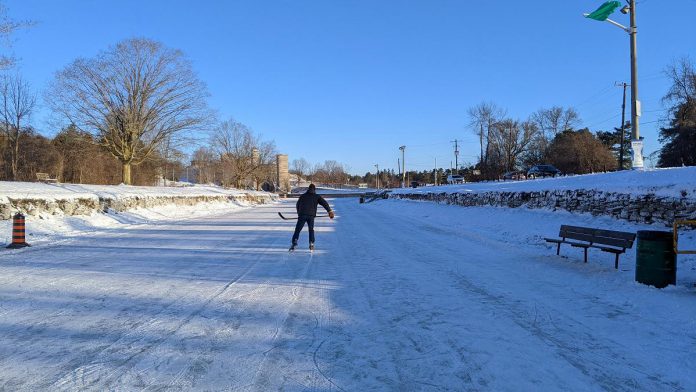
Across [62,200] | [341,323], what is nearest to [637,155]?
[341,323]

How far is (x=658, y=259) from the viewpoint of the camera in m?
7.15

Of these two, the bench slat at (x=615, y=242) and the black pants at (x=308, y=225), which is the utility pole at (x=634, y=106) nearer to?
the bench slat at (x=615, y=242)

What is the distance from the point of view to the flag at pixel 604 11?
1775 cm

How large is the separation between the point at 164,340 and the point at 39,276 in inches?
199

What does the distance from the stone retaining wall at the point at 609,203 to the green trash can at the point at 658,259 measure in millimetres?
4082

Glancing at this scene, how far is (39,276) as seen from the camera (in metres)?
8.16

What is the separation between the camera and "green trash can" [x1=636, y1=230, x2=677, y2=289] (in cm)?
709

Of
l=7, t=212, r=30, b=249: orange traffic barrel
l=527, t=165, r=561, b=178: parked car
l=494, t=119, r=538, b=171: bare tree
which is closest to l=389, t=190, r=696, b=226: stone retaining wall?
l=7, t=212, r=30, b=249: orange traffic barrel

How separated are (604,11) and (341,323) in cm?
1866

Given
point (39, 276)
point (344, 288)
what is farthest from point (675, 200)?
point (39, 276)

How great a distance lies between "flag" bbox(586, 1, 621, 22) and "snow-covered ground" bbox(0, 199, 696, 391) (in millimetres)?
11904

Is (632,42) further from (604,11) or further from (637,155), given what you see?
(637,155)

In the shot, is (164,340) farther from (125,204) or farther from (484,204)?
(125,204)

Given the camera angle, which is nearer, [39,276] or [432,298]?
[432,298]
